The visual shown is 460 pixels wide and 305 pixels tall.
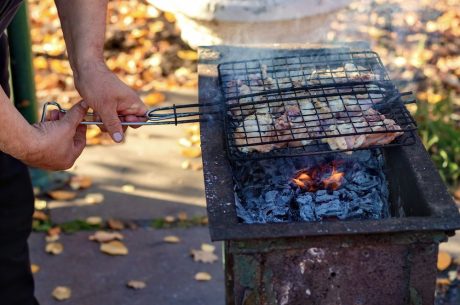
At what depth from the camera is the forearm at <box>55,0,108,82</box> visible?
10.1 ft

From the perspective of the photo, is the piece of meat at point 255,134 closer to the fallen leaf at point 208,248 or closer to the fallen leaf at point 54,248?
the fallen leaf at point 208,248

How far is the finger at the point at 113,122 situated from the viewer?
2916mm

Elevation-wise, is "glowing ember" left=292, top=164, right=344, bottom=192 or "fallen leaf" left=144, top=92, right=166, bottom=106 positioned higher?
"fallen leaf" left=144, top=92, right=166, bottom=106

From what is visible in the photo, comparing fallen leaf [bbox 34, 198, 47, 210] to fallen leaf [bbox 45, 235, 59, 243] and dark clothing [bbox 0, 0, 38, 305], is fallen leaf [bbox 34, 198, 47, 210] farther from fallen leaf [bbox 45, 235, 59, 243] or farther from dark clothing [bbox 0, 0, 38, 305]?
dark clothing [bbox 0, 0, 38, 305]

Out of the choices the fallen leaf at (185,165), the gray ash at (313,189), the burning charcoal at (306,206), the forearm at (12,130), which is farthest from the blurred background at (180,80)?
the forearm at (12,130)

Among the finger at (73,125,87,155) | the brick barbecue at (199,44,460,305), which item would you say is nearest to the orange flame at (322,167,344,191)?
the brick barbecue at (199,44,460,305)

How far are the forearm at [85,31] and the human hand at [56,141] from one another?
9.7 inches

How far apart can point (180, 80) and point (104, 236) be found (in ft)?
7.45

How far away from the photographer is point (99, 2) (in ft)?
10.4

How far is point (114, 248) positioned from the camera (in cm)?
464

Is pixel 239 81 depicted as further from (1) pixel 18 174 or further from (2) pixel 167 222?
(2) pixel 167 222

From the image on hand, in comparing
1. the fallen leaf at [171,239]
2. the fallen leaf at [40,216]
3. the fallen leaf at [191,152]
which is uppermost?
the fallen leaf at [191,152]

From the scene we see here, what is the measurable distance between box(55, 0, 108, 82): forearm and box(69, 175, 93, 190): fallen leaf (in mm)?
2173

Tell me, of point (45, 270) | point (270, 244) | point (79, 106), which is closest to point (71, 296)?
point (45, 270)
